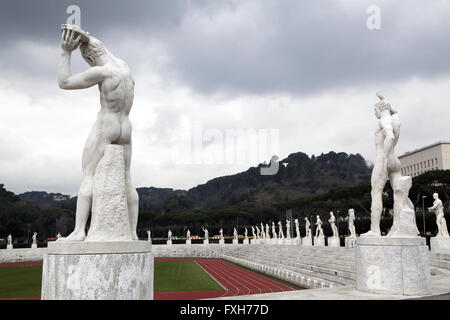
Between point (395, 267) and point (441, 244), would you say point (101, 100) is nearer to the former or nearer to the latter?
point (395, 267)

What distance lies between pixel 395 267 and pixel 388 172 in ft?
6.25

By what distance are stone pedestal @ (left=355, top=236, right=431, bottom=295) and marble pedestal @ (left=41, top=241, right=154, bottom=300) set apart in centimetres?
440

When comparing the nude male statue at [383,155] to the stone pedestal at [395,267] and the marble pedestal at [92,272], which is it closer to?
the stone pedestal at [395,267]

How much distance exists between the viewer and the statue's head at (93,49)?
4.66m

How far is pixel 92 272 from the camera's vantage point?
3898 mm

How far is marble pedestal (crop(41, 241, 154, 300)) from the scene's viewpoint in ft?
12.7

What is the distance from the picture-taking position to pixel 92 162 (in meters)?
4.47

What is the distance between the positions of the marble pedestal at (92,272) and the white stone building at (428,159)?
69.4 m

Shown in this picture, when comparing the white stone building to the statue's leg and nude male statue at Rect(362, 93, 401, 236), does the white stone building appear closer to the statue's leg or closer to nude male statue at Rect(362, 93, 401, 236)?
nude male statue at Rect(362, 93, 401, 236)

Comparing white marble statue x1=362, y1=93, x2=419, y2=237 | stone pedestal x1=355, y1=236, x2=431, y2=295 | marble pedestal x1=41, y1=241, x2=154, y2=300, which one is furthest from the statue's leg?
white marble statue x1=362, y1=93, x2=419, y2=237

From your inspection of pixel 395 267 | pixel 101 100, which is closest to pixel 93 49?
pixel 101 100
